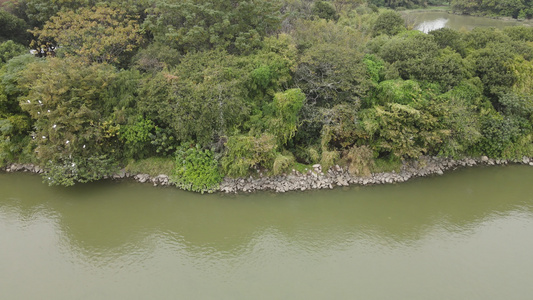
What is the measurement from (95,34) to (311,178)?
1129cm

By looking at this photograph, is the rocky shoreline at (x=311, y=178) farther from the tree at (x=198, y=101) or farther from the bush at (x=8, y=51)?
the bush at (x=8, y=51)

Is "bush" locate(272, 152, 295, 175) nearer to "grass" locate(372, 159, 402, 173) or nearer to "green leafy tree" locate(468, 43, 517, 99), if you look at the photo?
"grass" locate(372, 159, 402, 173)

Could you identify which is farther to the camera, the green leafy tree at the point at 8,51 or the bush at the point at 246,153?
the green leafy tree at the point at 8,51

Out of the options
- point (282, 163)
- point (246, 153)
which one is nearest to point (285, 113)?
point (282, 163)

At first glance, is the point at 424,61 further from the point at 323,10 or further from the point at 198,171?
the point at 198,171

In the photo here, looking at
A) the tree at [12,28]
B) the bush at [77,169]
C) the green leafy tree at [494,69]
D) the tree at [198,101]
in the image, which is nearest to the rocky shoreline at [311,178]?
the bush at [77,169]

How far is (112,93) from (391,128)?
10.7m

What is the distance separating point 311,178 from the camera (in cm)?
1212

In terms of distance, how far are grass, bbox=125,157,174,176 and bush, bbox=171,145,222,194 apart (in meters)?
0.73

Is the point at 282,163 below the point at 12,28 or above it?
below

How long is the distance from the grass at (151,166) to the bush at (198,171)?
73 cm

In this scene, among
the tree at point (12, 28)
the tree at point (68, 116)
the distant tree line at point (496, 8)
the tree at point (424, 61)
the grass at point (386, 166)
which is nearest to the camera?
the tree at point (68, 116)

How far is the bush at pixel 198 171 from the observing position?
1172cm

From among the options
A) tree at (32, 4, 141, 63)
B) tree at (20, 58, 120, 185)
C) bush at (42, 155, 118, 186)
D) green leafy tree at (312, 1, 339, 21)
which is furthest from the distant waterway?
bush at (42, 155, 118, 186)
